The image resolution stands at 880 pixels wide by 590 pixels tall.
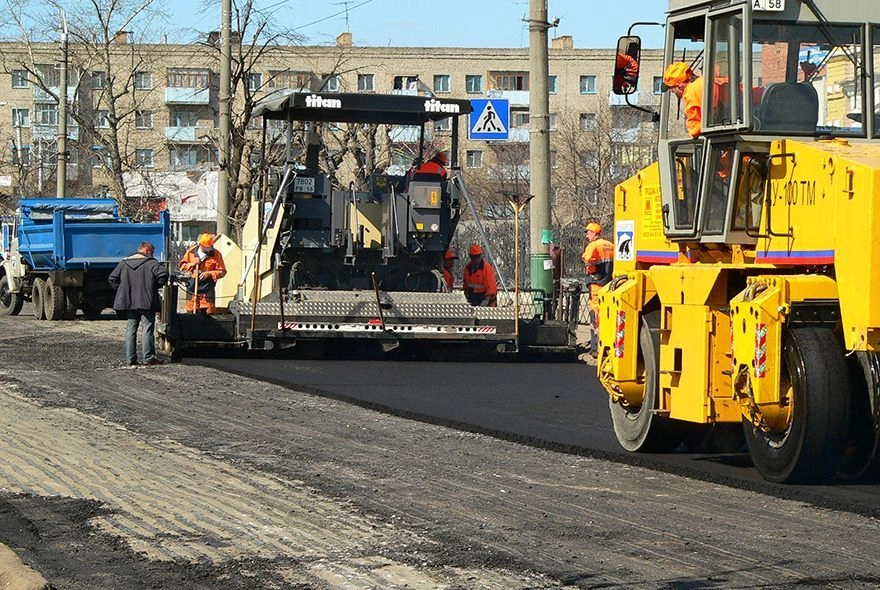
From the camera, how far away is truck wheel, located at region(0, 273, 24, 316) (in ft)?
96.6

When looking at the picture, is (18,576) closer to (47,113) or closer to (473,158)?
(473,158)

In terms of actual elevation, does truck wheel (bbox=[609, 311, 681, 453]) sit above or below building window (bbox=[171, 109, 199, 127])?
below

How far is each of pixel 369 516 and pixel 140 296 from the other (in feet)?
34.1

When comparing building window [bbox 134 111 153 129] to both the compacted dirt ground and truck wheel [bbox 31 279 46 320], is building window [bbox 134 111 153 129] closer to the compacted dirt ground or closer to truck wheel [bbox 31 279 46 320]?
truck wheel [bbox 31 279 46 320]

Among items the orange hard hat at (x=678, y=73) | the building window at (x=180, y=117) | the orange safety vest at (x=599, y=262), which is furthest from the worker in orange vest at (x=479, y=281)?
the building window at (x=180, y=117)

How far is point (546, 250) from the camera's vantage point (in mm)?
18703

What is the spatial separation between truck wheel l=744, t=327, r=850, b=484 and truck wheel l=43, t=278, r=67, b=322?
19.7 metres

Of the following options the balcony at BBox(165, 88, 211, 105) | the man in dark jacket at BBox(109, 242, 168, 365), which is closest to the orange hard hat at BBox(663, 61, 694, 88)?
the man in dark jacket at BBox(109, 242, 168, 365)

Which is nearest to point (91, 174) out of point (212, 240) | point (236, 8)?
A: point (236, 8)

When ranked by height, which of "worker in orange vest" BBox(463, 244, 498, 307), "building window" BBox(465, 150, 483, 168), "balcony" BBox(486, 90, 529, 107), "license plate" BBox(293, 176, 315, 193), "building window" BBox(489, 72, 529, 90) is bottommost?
"worker in orange vest" BBox(463, 244, 498, 307)

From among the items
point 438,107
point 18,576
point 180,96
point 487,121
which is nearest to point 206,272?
point 438,107

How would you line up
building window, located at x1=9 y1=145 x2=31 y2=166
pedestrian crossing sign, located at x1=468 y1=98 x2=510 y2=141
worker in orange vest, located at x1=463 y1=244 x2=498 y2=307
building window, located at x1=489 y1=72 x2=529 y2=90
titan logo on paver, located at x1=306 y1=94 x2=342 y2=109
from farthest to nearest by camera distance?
building window, located at x1=489 y1=72 x2=529 y2=90 → building window, located at x1=9 y1=145 x2=31 y2=166 → worker in orange vest, located at x1=463 y1=244 x2=498 y2=307 → pedestrian crossing sign, located at x1=468 y1=98 x2=510 y2=141 → titan logo on paver, located at x1=306 y1=94 x2=342 y2=109

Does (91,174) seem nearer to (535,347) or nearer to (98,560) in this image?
(535,347)

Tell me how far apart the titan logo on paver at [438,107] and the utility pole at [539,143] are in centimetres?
96
